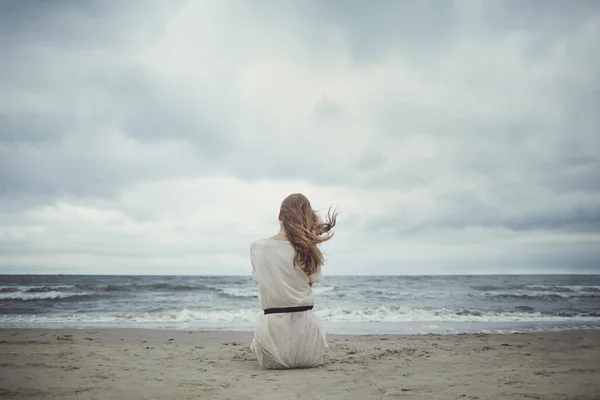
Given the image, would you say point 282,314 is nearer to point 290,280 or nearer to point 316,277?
point 290,280

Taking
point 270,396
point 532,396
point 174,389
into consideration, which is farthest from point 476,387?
point 174,389

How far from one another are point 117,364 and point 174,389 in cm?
161

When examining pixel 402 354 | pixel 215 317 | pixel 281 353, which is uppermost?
pixel 281 353

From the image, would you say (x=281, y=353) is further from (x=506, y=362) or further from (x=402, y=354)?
(x=506, y=362)

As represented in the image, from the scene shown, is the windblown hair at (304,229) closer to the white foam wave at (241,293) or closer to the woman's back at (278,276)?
the woman's back at (278,276)

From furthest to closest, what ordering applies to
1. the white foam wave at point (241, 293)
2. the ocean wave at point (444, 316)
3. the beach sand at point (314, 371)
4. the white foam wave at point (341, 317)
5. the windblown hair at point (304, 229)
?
the white foam wave at point (241, 293), the ocean wave at point (444, 316), the white foam wave at point (341, 317), the windblown hair at point (304, 229), the beach sand at point (314, 371)

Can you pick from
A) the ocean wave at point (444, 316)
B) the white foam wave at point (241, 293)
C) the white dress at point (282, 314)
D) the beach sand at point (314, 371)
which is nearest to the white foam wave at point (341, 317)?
the ocean wave at point (444, 316)

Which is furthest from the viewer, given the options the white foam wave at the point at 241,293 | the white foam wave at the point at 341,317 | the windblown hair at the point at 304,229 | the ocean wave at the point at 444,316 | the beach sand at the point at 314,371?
the white foam wave at the point at 241,293

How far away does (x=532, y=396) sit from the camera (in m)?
3.41

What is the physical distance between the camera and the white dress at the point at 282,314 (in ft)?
14.2

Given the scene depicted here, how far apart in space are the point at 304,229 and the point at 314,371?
1575 mm

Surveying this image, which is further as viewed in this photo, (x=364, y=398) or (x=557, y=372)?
(x=557, y=372)

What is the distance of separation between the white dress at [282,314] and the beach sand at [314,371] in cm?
19

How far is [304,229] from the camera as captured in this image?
4.29 meters
